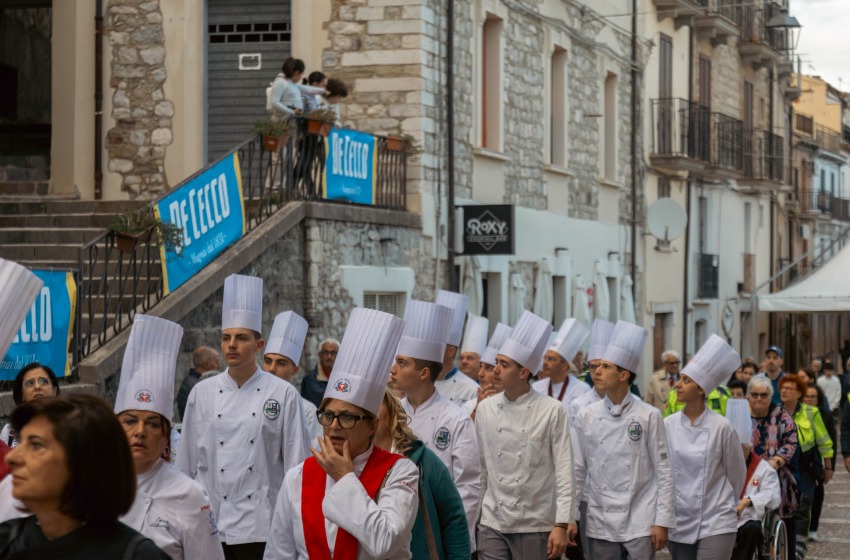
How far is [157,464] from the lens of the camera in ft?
18.3

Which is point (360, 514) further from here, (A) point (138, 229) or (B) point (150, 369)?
(A) point (138, 229)

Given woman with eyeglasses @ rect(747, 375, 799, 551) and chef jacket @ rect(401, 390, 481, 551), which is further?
woman with eyeglasses @ rect(747, 375, 799, 551)

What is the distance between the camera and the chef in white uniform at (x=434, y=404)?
7.55 meters

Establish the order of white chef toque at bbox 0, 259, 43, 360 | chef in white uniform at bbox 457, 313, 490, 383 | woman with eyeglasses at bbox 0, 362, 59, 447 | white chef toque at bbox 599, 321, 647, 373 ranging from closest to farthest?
white chef toque at bbox 0, 259, 43, 360 < woman with eyeglasses at bbox 0, 362, 59, 447 < white chef toque at bbox 599, 321, 647, 373 < chef in white uniform at bbox 457, 313, 490, 383

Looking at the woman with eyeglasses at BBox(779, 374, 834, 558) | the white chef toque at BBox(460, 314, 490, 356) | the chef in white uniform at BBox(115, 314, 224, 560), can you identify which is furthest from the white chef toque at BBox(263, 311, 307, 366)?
the woman with eyeglasses at BBox(779, 374, 834, 558)

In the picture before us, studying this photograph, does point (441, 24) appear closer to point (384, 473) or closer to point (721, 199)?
point (384, 473)

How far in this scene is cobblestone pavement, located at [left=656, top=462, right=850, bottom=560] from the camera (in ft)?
48.8

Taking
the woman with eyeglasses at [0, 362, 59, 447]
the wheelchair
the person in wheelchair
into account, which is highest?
the woman with eyeglasses at [0, 362, 59, 447]

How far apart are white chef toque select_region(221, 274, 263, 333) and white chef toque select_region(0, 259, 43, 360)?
3884 millimetres

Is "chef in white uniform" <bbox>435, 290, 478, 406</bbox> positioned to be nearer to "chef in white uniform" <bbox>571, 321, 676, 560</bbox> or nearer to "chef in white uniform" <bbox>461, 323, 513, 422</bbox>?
"chef in white uniform" <bbox>461, 323, 513, 422</bbox>

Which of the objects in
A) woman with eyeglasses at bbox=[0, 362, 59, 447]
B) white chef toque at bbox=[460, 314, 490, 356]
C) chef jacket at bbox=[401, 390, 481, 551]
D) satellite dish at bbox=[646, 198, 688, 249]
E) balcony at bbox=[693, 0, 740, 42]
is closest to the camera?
chef jacket at bbox=[401, 390, 481, 551]

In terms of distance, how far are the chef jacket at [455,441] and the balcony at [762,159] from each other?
3127 centimetres

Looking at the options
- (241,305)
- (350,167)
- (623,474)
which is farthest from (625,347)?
(350,167)

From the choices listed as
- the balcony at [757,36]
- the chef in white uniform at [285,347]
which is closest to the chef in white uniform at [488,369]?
the chef in white uniform at [285,347]
